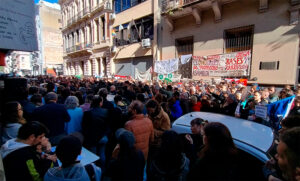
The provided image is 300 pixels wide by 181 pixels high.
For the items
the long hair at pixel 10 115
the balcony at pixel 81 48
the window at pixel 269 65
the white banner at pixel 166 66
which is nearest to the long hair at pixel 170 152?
the long hair at pixel 10 115

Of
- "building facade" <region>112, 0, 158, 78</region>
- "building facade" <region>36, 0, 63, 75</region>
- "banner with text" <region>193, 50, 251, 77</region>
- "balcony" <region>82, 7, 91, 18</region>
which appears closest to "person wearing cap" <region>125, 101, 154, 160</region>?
"banner with text" <region>193, 50, 251, 77</region>

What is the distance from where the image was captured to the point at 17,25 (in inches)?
92.9

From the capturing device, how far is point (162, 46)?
1388 centimetres

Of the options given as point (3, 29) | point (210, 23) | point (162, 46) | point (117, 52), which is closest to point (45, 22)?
point (117, 52)

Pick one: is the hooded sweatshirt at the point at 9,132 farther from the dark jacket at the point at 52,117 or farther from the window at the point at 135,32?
the window at the point at 135,32

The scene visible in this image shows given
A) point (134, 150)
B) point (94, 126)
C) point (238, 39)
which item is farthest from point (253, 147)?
point (238, 39)

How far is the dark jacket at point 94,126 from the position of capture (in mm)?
3029

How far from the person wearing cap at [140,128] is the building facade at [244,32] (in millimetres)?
8635

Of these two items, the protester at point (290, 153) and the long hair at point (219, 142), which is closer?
the protester at point (290, 153)

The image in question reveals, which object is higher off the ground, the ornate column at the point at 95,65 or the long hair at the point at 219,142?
the ornate column at the point at 95,65

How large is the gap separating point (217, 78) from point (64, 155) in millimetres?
9982

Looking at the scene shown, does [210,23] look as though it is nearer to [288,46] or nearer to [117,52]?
[288,46]

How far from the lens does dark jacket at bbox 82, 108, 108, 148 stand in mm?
3029

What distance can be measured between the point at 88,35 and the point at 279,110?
25800mm
